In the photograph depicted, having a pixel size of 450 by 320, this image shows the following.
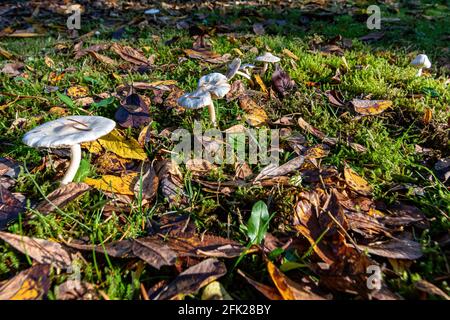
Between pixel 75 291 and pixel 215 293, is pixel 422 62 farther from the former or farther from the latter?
pixel 75 291

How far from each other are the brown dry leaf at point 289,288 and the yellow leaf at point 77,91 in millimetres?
2362

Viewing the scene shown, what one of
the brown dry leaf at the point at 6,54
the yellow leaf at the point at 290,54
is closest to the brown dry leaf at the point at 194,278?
the yellow leaf at the point at 290,54

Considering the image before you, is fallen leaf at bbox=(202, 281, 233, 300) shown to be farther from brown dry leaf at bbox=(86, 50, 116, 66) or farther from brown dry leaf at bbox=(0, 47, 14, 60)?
brown dry leaf at bbox=(0, 47, 14, 60)

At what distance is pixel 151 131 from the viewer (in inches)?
99.2

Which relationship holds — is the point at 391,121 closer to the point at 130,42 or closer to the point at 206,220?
the point at 206,220

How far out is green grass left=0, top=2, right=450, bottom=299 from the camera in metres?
1.59

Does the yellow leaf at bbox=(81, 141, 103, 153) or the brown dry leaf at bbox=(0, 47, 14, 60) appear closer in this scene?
the yellow leaf at bbox=(81, 141, 103, 153)

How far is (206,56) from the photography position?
3.88 m

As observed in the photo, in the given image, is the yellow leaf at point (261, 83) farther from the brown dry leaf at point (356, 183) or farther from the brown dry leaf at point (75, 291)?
the brown dry leaf at point (75, 291)

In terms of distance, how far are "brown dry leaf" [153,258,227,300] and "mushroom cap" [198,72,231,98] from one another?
47.2 inches

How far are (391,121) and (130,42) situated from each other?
3.49 metres

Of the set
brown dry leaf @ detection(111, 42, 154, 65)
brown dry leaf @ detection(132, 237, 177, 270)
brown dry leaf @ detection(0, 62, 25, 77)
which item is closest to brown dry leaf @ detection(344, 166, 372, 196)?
brown dry leaf @ detection(132, 237, 177, 270)

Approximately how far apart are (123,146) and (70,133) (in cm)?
57

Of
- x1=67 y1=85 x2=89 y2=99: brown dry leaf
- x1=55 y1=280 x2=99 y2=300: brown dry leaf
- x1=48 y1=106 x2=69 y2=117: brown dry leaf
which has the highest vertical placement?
x1=67 y1=85 x2=89 y2=99: brown dry leaf
